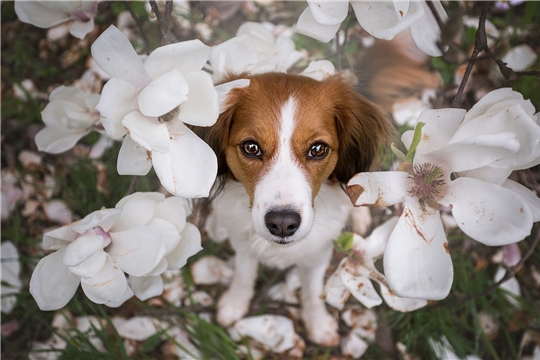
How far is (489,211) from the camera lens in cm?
76

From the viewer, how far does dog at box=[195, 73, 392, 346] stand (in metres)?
1.24

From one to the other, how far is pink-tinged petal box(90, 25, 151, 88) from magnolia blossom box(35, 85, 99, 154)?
49 cm

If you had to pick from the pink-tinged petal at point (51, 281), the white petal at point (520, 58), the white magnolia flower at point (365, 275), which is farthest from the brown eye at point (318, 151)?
the white petal at point (520, 58)

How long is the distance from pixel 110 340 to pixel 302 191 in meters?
1.19

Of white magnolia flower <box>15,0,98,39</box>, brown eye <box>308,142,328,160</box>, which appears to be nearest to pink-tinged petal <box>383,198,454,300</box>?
brown eye <box>308,142,328,160</box>

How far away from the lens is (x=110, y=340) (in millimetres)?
1836

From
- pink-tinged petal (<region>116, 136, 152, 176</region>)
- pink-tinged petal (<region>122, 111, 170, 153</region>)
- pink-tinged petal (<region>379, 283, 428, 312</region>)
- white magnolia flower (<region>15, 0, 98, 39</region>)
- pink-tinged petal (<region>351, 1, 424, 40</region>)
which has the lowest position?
pink-tinged petal (<region>379, 283, 428, 312</region>)

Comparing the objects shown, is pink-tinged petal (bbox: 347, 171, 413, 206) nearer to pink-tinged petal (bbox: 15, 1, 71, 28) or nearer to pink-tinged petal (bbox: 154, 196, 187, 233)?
pink-tinged petal (bbox: 154, 196, 187, 233)

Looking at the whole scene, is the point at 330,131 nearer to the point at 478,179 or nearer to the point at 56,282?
the point at 478,179

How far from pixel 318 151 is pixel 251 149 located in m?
0.21

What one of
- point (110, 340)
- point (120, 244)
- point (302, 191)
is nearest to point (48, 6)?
point (120, 244)

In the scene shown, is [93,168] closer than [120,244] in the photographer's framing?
No

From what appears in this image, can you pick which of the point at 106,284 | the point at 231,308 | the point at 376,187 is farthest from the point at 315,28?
the point at 231,308

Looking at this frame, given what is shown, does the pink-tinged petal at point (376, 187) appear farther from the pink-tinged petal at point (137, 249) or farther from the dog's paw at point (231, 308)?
the dog's paw at point (231, 308)
